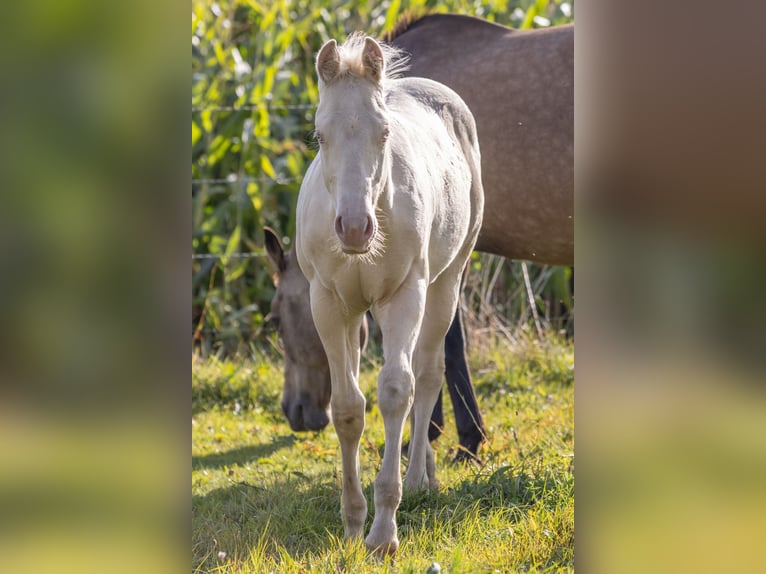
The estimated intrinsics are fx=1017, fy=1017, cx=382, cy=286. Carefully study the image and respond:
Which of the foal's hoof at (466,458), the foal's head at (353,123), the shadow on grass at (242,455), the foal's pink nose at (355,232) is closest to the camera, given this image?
the foal's pink nose at (355,232)

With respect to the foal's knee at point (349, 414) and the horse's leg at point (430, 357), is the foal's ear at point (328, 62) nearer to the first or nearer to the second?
the foal's knee at point (349, 414)

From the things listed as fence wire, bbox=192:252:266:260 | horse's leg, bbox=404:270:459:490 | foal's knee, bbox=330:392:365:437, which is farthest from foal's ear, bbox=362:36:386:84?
fence wire, bbox=192:252:266:260

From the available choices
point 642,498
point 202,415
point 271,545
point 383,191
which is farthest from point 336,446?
point 642,498

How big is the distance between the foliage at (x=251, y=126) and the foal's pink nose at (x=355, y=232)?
518 centimetres

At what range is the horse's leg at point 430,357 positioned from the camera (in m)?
4.51

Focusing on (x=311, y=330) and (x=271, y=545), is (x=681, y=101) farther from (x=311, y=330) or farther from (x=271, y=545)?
(x=311, y=330)

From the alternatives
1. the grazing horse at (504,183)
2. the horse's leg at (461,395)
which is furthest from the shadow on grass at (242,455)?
the horse's leg at (461,395)

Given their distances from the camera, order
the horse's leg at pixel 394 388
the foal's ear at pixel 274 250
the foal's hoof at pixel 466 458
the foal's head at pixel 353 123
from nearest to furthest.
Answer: the foal's head at pixel 353 123, the horse's leg at pixel 394 388, the foal's hoof at pixel 466 458, the foal's ear at pixel 274 250

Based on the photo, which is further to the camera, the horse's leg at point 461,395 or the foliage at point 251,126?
the foliage at point 251,126

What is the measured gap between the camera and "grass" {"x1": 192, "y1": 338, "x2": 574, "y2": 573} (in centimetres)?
333

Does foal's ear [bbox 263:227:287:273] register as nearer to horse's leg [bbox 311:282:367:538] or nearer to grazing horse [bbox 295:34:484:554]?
grazing horse [bbox 295:34:484:554]

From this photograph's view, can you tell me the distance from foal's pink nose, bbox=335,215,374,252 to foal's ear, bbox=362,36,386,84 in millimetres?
560

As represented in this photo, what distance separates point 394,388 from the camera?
11.7 ft

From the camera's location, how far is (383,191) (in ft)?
11.5
